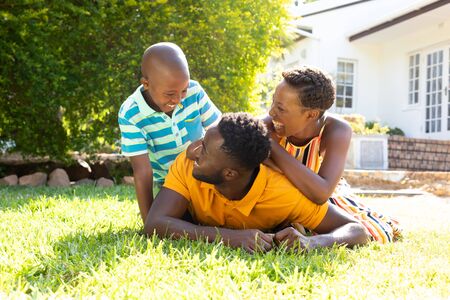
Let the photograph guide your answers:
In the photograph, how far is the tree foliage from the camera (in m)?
6.62

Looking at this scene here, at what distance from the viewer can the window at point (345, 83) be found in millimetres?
15188

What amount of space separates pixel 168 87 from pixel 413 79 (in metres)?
11.8

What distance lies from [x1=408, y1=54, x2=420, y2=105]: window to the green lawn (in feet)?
36.8

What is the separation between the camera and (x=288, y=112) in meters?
3.46

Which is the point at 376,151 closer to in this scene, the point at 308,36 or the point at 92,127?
the point at 308,36

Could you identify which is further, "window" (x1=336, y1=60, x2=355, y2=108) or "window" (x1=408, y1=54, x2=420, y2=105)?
"window" (x1=336, y1=60, x2=355, y2=108)


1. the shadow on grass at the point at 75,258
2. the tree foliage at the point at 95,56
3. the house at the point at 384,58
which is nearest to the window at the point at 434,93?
the house at the point at 384,58

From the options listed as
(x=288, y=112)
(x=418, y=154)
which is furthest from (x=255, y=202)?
(x=418, y=154)

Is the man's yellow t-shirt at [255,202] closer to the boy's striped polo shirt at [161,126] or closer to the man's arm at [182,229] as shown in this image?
the man's arm at [182,229]

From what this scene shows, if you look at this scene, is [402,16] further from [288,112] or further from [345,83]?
[288,112]

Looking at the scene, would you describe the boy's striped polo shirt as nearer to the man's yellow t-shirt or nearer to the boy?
the boy

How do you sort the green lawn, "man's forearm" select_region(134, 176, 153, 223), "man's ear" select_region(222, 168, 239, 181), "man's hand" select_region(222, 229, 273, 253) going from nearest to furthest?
the green lawn < "man's hand" select_region(222, 229, 273, 253) < "man's ear" select_region(222, 168, 239, 181) < "man's forearm" select_region(134, 176, 153, 223)

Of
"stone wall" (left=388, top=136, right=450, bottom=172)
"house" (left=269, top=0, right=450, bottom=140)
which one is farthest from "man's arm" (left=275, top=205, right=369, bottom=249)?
"house" (left=269, top=0, right=450, bottom=140)

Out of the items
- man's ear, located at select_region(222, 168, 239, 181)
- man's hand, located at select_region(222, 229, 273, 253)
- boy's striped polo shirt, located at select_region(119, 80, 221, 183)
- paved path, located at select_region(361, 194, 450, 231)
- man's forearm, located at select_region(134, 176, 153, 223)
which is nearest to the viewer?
man's hand, located at select_region(222, 229, 273, 253)
